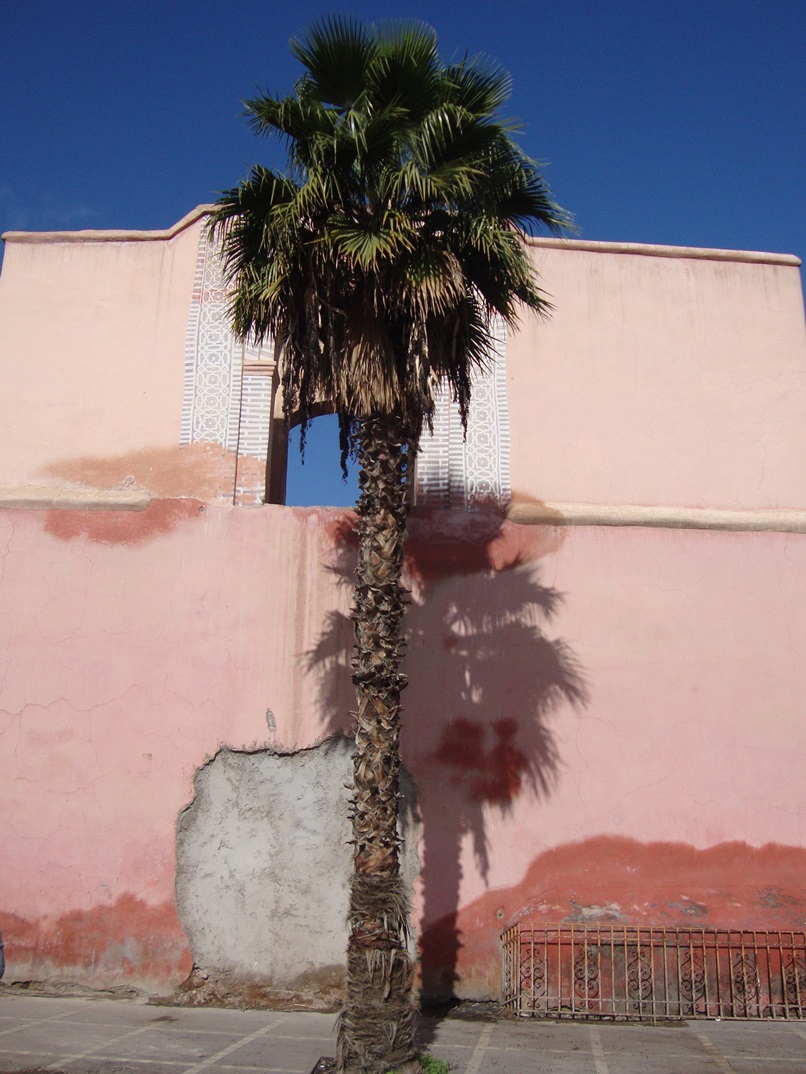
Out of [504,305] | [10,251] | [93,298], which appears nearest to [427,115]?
[504,305]

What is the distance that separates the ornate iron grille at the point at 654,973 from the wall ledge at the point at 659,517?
375 centimetres

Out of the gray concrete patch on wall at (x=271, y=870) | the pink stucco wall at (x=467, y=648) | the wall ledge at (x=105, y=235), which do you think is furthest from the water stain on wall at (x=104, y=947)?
the wall ledge at (x=105, y=235)

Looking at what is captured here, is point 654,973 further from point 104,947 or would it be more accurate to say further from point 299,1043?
point 104,947

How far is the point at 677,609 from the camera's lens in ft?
31.3

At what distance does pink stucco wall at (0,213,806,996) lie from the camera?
8820 millimetres

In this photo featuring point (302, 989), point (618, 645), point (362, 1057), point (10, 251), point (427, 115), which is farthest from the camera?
point (10, 251)

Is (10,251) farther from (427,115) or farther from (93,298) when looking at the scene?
(427,115)

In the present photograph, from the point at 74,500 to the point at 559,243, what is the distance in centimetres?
578

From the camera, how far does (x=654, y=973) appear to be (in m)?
8.21

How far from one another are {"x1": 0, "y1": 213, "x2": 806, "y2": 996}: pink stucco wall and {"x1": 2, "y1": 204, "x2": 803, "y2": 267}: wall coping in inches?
16.0

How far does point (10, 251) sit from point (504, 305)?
20.5 feet

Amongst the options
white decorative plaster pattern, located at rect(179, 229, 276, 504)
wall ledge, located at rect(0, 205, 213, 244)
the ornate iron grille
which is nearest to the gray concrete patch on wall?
the ornate iron grille

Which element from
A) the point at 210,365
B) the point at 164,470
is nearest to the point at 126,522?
the point at 164,470

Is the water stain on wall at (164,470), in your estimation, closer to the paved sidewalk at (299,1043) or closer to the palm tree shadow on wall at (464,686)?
the palm tree shadow on wall at (464,686)
